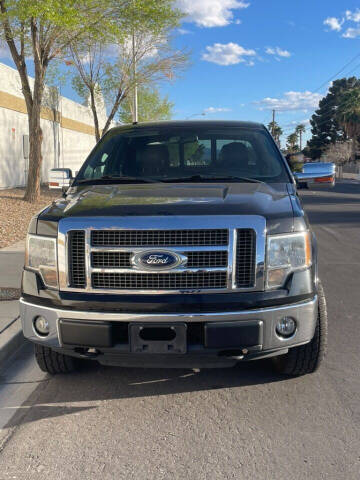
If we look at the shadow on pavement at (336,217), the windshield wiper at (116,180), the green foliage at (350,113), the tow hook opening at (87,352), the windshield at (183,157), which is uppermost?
the green foliage at (350,113)

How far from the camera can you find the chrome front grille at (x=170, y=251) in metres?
3.01

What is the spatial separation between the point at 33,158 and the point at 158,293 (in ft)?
47.8

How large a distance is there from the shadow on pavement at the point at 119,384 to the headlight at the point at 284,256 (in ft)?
3.42

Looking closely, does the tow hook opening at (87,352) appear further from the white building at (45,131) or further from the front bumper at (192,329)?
the white building at (45,131)

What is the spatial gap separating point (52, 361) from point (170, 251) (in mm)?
1439

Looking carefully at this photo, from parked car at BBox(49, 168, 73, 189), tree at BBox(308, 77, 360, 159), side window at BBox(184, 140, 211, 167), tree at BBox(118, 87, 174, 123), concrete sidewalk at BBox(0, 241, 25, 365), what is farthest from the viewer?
tree at BBox(308, 77, 360, 159)

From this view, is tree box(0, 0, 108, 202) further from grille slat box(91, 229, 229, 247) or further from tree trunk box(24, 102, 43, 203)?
grille slat box(91, 229, 229, 247)

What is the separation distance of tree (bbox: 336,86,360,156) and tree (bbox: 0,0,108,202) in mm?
61691

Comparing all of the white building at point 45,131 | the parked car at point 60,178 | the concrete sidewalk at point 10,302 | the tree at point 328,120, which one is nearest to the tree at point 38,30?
the white building at point 45,131

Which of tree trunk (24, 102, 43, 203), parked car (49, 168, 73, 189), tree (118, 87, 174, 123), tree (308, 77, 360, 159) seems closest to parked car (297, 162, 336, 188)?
parked car (49, 168, 73, 189)

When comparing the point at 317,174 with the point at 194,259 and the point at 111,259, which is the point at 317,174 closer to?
the point at 194,259

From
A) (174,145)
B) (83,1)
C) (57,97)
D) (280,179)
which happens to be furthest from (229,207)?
(57,97)

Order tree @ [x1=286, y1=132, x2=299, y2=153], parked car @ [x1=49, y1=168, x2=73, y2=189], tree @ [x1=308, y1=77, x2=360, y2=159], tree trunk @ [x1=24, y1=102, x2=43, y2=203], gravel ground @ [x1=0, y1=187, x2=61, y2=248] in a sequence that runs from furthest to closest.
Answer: tree @ [x1=286, y1=132, x2=299, y2=153] → tree @ [x1=308, y1=77, x2=360, y2=159] → tree trunk @ [x1=24, y1=102, x2=43, y2=203] → gravel ground @ [x1=0, y1=187, x2=61, y2=248] → parked car @ [x1=49, y1=168, x2=73, y2=189]

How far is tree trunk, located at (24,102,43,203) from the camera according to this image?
16.0 metres
